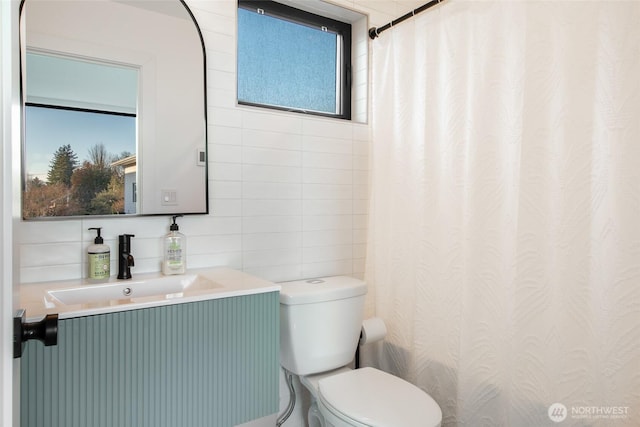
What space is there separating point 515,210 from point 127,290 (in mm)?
1289

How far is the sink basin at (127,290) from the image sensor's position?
4.15 ft

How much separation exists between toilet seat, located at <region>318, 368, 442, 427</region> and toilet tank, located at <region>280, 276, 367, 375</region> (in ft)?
0.33

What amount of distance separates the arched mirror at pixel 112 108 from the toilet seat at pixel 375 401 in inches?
32.7

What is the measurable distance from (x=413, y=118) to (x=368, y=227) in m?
0.58

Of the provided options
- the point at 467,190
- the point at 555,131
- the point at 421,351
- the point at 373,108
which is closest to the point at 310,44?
the point at 373,108

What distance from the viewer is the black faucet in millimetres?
1416

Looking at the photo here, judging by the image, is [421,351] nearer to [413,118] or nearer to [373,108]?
[413,118]

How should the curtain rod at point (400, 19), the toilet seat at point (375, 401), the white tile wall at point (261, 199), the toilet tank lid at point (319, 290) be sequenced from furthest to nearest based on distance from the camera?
the curtain rod at point (400, 19), the toilet tank lid at point (319, 290), the white tile wall at point (261, 199), the toilet seat at point (375, 401)

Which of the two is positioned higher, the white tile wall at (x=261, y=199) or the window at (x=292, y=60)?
the window at (x=292, y=60)

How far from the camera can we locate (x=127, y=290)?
4.52 feet

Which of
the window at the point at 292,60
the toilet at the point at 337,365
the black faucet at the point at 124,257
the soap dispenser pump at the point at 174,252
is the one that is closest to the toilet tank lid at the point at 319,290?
the toilet at the point at 337,365

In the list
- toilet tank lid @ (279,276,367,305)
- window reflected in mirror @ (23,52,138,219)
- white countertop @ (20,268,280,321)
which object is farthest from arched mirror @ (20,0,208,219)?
toilet tank lid @ (279,276,367,305)

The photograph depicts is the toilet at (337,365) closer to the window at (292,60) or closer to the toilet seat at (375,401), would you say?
the toilet seat at (375,401)

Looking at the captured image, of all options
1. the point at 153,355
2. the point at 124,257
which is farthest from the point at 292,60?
the point at 153,355
